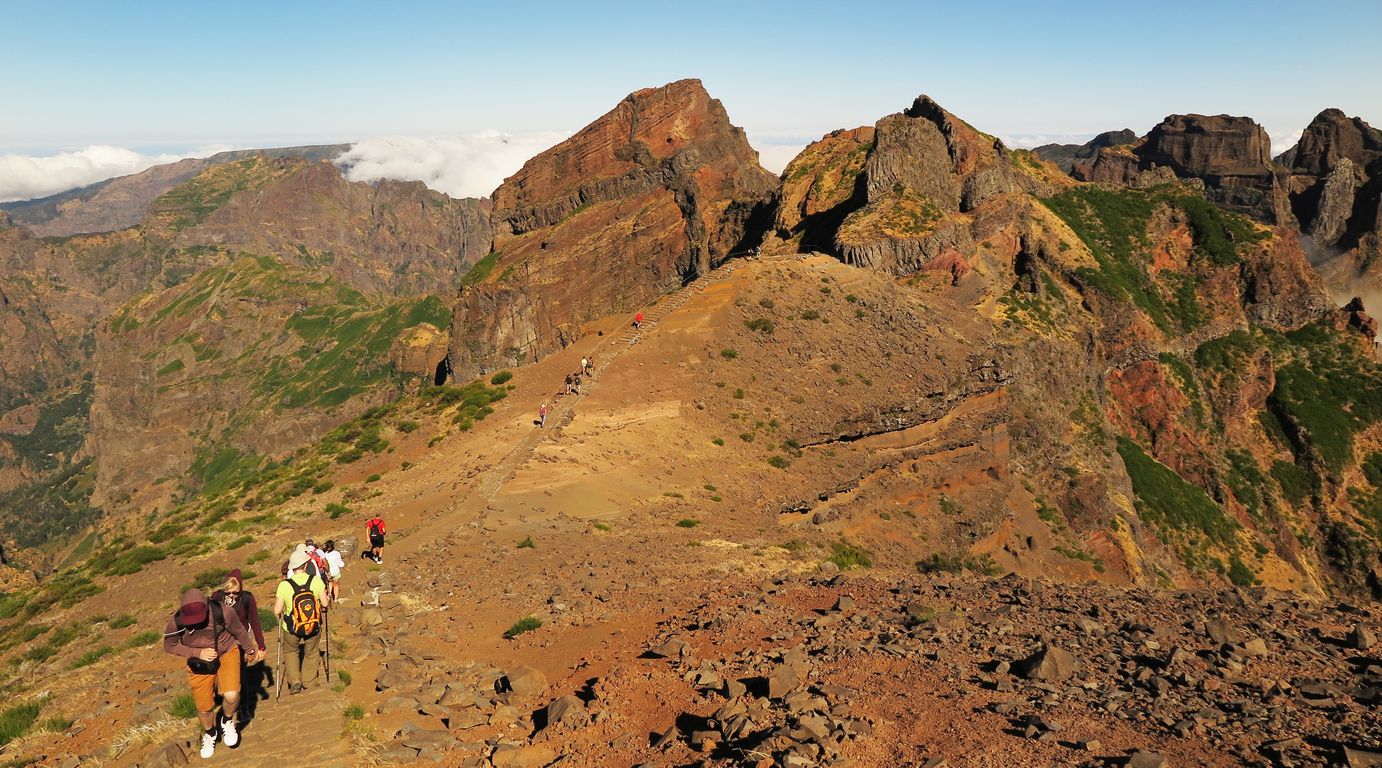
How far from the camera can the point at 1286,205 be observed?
161875 mm

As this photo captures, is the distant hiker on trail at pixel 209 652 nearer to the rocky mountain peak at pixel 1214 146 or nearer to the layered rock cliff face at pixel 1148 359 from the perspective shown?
the layered rock cliff face at pixel 1148 359

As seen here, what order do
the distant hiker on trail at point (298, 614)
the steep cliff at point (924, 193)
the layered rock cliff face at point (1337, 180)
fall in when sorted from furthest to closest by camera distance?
the layered rock cliff face at point (1337, 180) → the steep cliff at point (924, 193) → the distant hiker on trail at point (298, 614)

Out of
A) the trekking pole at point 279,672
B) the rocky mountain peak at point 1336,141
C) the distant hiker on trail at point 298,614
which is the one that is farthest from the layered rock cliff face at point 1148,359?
the rocky mountain peak at point 1336,141

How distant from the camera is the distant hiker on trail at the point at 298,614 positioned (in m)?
17.0

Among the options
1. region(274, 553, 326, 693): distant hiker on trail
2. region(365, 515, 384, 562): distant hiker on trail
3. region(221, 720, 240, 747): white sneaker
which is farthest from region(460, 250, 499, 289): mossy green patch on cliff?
region(221, 720, 240, 747): white sneaker

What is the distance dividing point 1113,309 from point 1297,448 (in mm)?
30692

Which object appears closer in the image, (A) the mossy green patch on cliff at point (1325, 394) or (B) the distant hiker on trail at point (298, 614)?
(B) the distant hiker on trail at point (298, 614)

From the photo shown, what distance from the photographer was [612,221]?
129750 mm

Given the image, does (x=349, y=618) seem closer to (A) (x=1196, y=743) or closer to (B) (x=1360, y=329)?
(A) (x=1196, y=743)

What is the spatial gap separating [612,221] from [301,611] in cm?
11674

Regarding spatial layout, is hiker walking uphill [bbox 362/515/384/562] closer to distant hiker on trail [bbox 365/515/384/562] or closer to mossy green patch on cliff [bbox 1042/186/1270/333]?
distant hiker on trail [bbox 365/515/384/562]

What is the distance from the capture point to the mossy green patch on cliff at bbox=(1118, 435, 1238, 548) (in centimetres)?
7769

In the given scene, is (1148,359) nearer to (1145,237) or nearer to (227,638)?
(1145,237)

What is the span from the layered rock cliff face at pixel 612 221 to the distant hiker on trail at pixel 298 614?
92.1 meters
